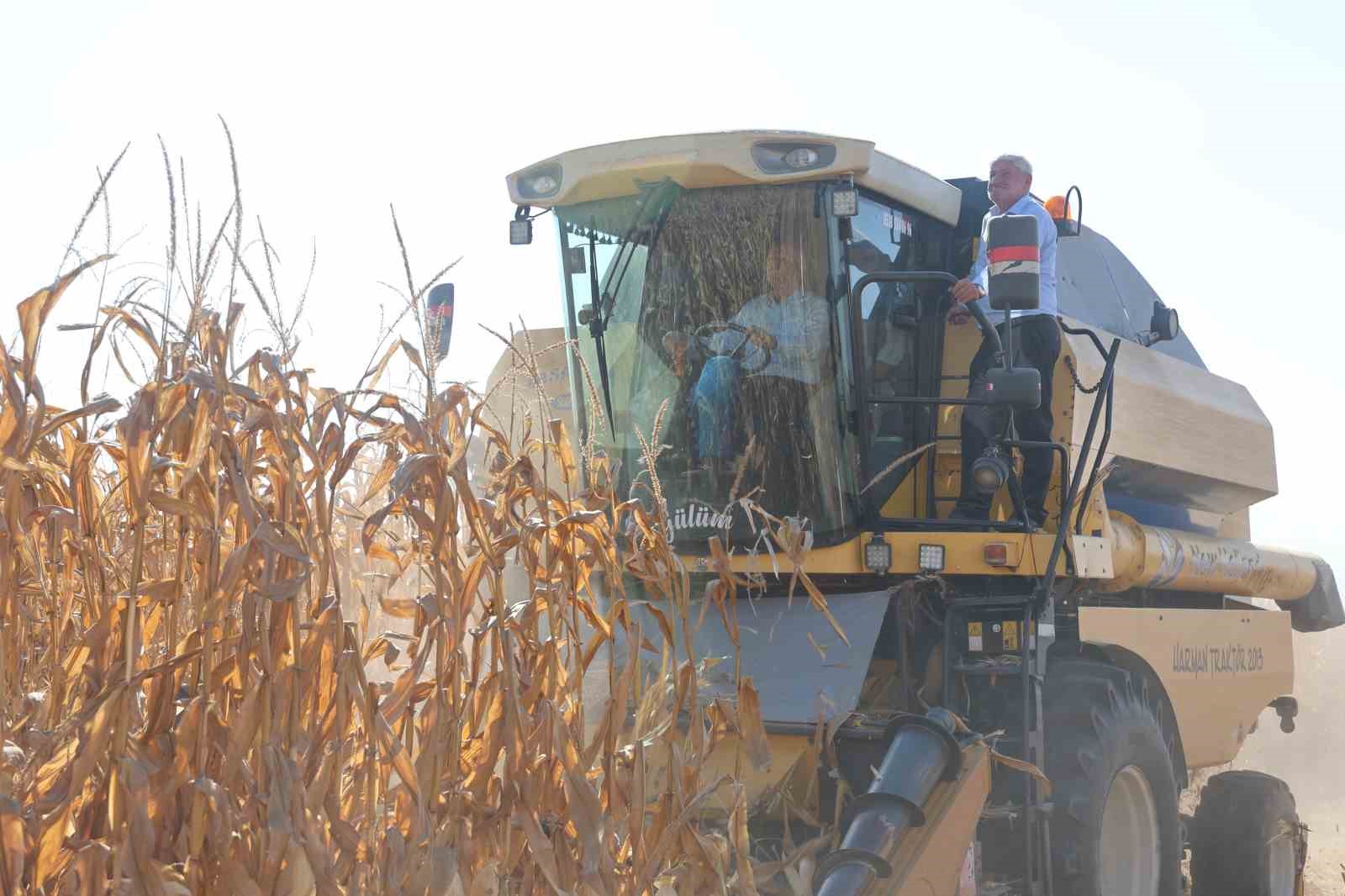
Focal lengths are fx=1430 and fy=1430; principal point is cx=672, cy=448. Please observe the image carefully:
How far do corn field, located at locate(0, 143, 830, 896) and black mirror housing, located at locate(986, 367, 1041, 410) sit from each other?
1.85m

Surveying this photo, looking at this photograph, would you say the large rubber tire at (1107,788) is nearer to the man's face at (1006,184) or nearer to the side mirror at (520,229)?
the man's face at (1006,184)

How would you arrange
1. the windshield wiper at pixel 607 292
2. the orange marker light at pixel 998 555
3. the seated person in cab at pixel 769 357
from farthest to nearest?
the windshield wiper at pixel 607 292 < the seated person in cab at pixel 769 357 < the orange marker light at pixel 998 555

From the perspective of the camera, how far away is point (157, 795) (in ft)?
7.17

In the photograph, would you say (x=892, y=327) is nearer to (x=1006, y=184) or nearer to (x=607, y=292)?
(x=1006, y=184)

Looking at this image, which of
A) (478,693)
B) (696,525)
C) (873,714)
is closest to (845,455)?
(696,525)

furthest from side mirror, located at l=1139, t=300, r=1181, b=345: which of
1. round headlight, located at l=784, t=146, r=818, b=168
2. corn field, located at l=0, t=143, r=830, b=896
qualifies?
corn field, located at l=0, t=143, r=830, b=896

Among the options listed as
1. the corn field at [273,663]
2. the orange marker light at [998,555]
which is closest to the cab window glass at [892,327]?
the orange marker light at [998,555]

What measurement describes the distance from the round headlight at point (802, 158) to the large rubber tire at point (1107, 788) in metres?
1.85

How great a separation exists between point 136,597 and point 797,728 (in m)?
2.49

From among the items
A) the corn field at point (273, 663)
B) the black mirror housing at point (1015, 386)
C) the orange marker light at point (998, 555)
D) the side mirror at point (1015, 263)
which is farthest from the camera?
the orange marker light at point (998, 555)

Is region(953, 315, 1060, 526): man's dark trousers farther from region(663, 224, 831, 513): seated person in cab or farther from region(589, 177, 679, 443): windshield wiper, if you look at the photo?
region(589, 177, 679, 443): windshield wiper

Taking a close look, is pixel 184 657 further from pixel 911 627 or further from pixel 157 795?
pixel 911 627

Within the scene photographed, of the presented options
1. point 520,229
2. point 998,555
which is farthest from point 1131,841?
point 520,229

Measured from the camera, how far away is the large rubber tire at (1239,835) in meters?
5.70
